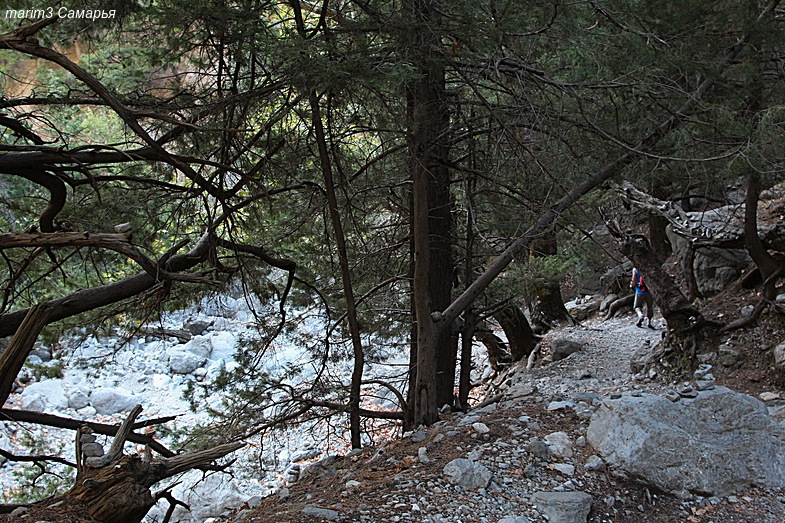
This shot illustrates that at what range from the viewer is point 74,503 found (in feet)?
9.18

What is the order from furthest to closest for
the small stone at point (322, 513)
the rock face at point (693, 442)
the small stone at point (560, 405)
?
the small stone at point (560, 405) < the rock face at point (693, 442) < the small stone at point (322, 513)

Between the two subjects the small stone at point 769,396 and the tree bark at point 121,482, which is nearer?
the tree bark at point 121,482

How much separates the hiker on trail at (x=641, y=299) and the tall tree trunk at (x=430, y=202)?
651 centimetres

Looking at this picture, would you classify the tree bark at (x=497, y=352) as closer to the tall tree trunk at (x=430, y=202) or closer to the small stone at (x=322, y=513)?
the tall tree trunk at (x=430, y=202)

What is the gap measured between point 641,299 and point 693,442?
8.87 meters

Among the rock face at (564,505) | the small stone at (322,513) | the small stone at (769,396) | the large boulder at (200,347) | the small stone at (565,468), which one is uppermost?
the large boulder at (200,347)

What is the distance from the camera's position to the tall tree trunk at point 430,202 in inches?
170

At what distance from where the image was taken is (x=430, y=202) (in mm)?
6484

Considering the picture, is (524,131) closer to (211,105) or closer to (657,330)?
(211,105)

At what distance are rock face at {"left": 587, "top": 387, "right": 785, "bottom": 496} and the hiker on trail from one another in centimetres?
771

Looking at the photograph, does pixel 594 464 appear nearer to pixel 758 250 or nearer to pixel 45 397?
pixel 758 250

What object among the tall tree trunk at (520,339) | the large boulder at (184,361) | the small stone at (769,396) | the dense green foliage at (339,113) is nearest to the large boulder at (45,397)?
the large boulder at (184,361)

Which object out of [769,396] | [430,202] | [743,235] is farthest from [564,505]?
[743,235]

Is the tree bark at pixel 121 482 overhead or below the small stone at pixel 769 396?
overhead
